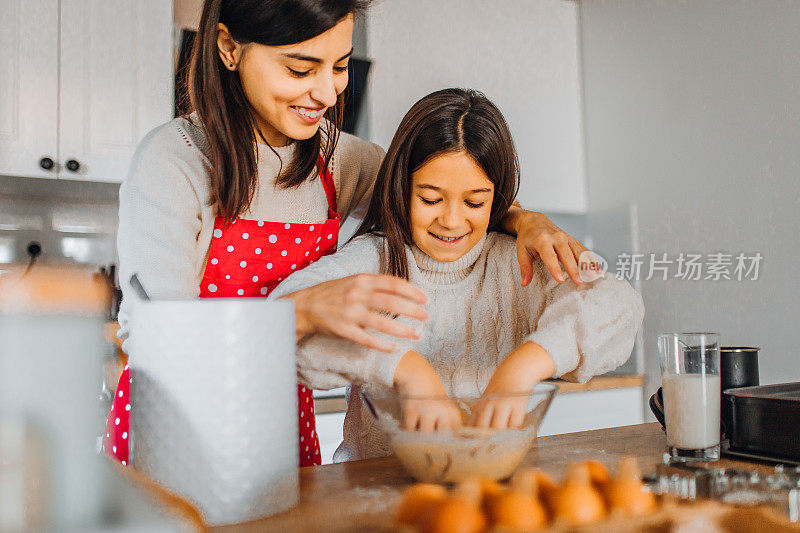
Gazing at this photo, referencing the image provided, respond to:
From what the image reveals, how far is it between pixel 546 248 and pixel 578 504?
0.51 m

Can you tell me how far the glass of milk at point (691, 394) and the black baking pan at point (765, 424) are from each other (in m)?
0.02

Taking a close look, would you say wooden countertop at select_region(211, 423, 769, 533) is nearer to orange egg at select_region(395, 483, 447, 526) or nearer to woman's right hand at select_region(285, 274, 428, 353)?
orange egg at select_region(395, 483, 447, 526)

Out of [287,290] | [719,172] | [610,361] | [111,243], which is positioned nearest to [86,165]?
[111,243]

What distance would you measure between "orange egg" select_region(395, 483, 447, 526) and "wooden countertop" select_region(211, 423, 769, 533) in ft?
0.10

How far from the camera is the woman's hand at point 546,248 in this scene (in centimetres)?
92

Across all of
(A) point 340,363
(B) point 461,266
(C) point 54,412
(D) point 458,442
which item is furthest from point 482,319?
(C) point 54,412

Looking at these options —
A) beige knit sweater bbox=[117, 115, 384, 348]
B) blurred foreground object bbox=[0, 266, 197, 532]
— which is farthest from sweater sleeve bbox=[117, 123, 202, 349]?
blurred foreground object bbox=[0, 266, 197, 532]

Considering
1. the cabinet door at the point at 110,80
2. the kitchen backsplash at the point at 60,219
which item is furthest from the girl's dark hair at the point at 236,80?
the kitchen backsplash at the point at 60,219

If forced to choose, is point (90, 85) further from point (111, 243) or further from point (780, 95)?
point (780, 95)

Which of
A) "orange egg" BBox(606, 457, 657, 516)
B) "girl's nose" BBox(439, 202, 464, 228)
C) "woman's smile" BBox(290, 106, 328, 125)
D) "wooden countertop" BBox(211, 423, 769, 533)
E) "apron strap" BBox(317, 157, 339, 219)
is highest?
"woman's smile" BBox(290, 106, 328, 125)

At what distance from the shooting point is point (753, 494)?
0.64 metres

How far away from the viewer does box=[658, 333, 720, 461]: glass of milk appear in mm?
823

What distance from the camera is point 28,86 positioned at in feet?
6.69

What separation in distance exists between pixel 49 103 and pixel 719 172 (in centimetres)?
227
